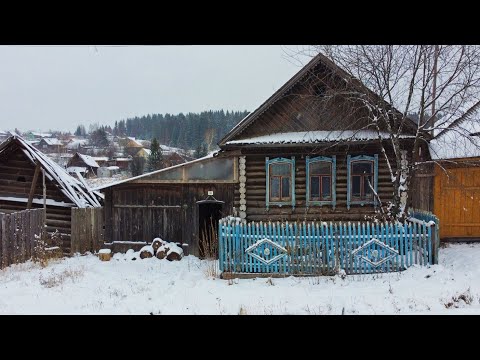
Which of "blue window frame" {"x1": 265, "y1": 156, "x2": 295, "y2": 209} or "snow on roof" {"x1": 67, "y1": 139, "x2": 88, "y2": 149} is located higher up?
"snow on roof" {"x1": 67, "y1": 139, "x2": 88, "y2": 149}

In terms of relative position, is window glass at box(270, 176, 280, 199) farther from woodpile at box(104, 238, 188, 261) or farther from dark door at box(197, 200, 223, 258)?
woodpile at box(104, 238, 188, 261)

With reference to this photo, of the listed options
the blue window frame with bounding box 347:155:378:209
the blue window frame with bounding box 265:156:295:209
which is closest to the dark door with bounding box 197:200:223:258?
the blue window frame with bounding box 265:156:295:209

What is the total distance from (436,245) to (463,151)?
5326 millimetres

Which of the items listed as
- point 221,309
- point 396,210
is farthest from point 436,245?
point 221,309

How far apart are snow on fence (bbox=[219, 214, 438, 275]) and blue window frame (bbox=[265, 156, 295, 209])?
3.08 meters

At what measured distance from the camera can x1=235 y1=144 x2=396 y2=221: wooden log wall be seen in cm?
1271

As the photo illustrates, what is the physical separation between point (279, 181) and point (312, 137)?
2.06m

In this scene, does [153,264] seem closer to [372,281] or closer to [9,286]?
[9,286]

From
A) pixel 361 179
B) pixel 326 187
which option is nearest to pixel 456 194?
pixel 361 179

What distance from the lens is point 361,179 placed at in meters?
12.9

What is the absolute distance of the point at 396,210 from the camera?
11227mm

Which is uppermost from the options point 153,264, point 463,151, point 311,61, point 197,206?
point 311,61

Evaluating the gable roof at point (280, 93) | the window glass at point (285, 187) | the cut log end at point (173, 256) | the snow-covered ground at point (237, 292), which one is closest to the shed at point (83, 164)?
the cut log end at point (173, 256)

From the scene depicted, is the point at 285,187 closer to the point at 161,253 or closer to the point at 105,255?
the point at 161,253
